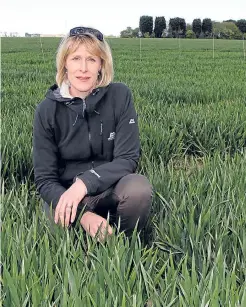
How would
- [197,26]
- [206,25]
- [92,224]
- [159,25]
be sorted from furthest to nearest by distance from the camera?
[206,25]
[197,26]
[159,25]
[92,224]

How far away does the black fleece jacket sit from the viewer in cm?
217

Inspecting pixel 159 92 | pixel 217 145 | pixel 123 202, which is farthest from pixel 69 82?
pixel 159 92

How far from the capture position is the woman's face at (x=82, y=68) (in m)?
2.14

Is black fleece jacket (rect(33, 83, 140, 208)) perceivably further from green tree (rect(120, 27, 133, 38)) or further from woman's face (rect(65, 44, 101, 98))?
green tree (rect(120, 27, 133, 38))

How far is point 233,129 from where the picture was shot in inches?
147

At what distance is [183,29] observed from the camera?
249ft

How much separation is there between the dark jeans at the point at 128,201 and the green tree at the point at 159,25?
7499cm

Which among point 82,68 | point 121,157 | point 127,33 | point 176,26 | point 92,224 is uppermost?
point 82,68

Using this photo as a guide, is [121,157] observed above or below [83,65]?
below

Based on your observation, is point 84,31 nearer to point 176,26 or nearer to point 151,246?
point 151,246

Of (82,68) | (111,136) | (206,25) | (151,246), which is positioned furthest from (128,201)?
(206,25)

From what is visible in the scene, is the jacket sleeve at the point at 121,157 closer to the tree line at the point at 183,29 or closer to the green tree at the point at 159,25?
the tree line at the point at 183,29

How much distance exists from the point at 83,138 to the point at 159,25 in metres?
77.1

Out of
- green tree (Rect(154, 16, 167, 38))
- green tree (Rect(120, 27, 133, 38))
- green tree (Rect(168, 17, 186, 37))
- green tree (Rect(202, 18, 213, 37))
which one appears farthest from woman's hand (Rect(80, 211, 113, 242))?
green tree (Rect(202, 18, 213, 37))
